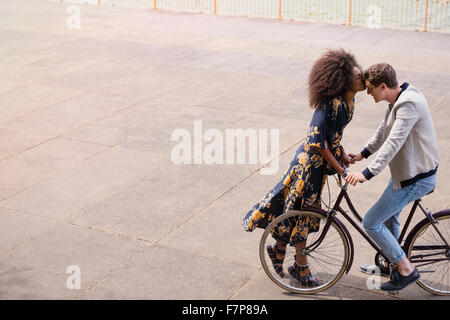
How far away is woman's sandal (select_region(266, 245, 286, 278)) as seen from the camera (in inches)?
203

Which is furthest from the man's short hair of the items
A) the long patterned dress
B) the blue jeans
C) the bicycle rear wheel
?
the bicycle rear wheel

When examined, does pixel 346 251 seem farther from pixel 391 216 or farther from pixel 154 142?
pixel 154 142

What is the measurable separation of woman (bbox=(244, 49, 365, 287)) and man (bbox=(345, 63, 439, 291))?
18 centimetres

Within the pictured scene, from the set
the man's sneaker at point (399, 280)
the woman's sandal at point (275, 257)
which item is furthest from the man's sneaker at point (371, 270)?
the woman's sandal at point (275, 257)

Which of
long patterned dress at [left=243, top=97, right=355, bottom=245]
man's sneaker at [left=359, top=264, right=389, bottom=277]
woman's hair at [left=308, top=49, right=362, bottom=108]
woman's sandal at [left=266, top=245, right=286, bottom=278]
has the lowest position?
man's sneaker at [left=359, top=264, right=389, bottom=277]

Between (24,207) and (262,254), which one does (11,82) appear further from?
(262,254)

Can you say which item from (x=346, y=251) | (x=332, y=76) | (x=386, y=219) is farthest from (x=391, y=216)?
(x=332, y=76)

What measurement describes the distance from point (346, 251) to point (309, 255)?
37cm

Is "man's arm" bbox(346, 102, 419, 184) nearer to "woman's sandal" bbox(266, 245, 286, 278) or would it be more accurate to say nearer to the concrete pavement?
"woman's sandal" bbox(266, 245, 286, 278)

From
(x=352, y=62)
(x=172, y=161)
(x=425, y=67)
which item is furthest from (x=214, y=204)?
(x=425, y=67)

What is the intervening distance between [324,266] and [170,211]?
1.87m

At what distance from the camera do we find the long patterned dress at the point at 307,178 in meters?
4.56

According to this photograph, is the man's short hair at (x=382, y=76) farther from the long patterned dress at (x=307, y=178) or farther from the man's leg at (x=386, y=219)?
the man's leg at (x=386, y=219)
